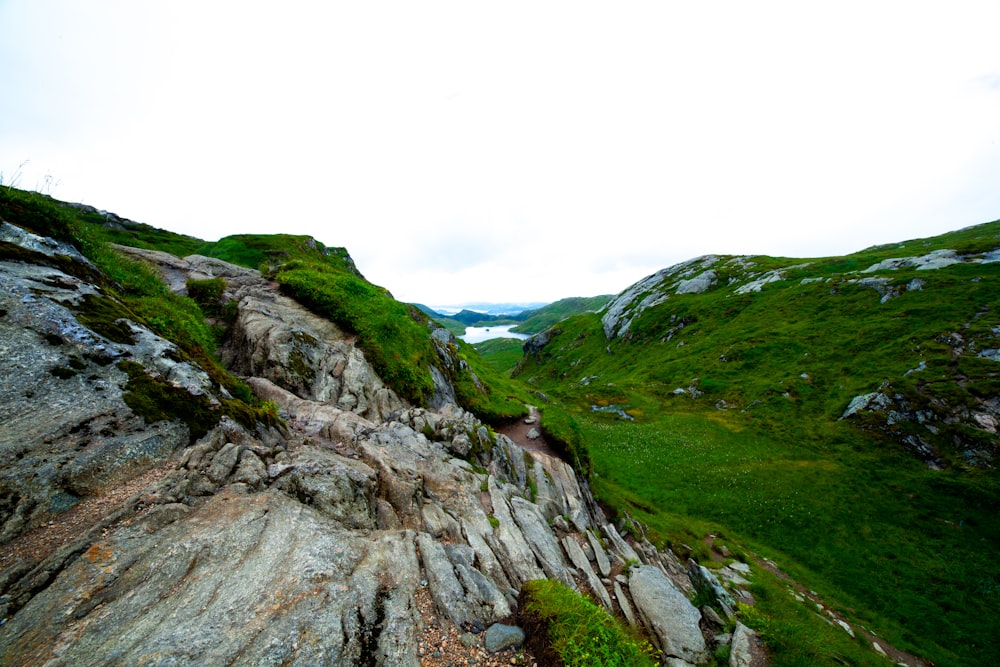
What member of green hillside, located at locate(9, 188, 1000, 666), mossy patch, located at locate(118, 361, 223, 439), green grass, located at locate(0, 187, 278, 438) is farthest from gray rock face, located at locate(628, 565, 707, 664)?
mossy patch, located at locate(118, 361, 223, 439)

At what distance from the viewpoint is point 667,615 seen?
13.3 meters

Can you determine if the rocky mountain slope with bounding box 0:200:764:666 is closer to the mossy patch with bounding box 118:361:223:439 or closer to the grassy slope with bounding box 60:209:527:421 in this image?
the mossy patch with bounding box 118:361:223:439

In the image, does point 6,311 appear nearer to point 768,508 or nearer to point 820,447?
point 768,508

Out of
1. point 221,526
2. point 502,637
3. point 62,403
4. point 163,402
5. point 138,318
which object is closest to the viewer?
point 502,637

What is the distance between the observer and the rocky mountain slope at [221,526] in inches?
256

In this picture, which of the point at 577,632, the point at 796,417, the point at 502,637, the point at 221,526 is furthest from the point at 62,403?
the point at 796,417

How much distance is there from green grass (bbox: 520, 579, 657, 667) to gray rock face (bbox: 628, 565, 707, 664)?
5421 millimetres

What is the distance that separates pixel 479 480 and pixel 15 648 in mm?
12708

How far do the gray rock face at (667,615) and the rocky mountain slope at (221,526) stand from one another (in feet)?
0.23

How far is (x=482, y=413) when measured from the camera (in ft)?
93.9

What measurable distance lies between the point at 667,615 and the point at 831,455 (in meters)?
39.7

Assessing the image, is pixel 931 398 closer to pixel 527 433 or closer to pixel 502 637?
pixel 527 433

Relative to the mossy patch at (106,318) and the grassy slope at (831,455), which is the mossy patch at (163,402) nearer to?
the mossy patch at (106,318)

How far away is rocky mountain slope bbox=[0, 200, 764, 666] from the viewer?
256 inches
